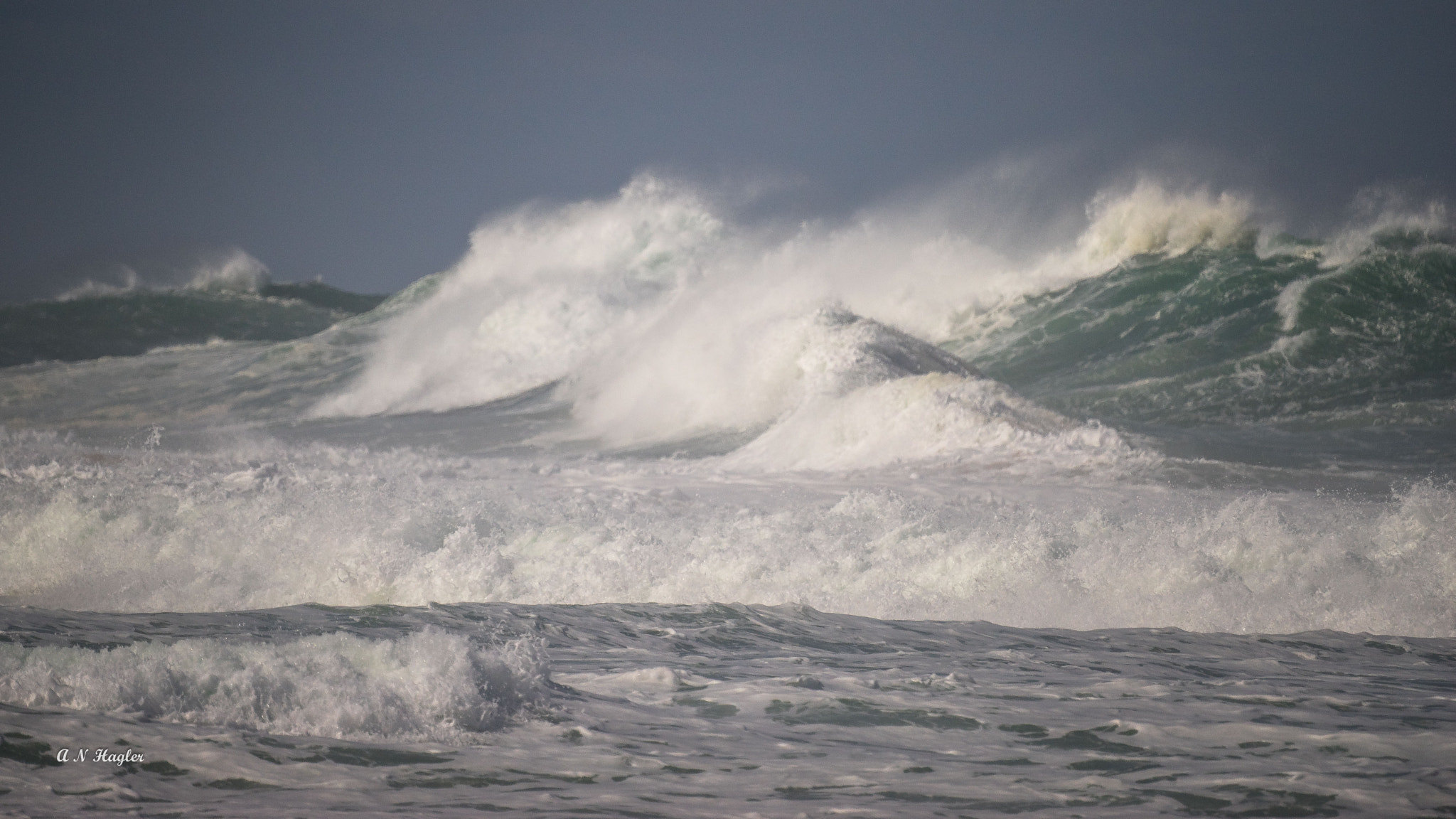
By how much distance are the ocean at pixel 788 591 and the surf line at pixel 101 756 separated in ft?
0.06

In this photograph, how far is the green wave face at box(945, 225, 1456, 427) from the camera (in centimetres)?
1630

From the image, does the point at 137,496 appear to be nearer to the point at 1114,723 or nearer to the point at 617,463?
the point at 617,463

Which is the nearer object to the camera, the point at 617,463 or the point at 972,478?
the point at 972,478

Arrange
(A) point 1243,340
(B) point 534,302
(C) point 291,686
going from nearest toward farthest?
(C) point 291,686 < (A) point 1243,340 < (B) point 534,302

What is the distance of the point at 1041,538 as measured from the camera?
275 inches

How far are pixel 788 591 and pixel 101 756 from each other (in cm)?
438

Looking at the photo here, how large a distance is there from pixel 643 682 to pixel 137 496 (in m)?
6.03

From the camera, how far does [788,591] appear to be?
670 cm

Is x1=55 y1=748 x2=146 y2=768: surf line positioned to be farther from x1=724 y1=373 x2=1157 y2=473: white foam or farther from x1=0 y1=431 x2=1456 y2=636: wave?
x1=724 y1=373 x2=1157 y2=473: white foam

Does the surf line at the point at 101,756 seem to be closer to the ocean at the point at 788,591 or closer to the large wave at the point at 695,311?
the ocean at the point at 788,591

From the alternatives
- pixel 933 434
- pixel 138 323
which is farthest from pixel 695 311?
pixel 138 323

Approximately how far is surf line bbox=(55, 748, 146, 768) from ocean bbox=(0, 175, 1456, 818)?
0.06 feet

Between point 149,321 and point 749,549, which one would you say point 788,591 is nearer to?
point 749,549

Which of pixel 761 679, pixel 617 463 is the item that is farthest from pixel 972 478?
pixel 761 679
